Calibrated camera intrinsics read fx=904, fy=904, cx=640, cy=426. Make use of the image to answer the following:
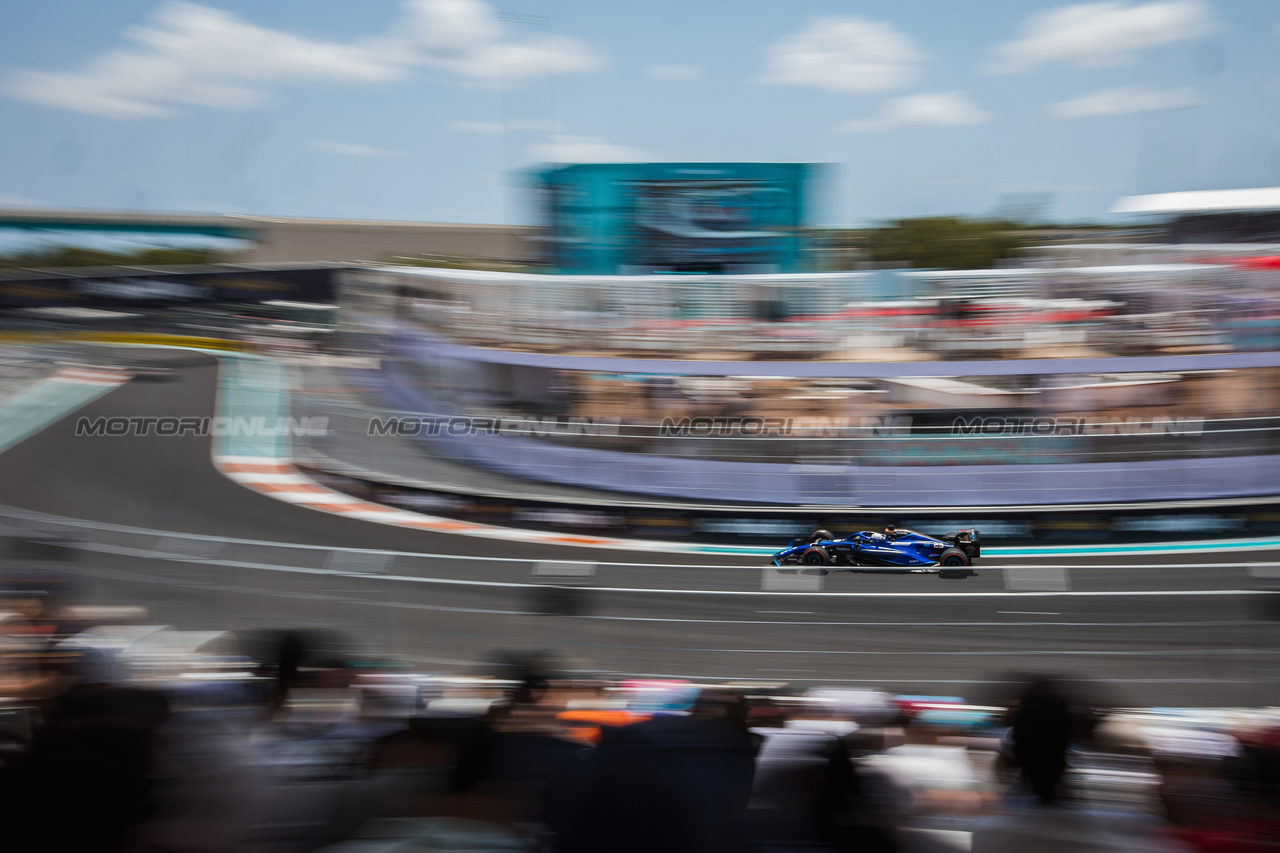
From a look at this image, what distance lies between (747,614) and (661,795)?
410cm

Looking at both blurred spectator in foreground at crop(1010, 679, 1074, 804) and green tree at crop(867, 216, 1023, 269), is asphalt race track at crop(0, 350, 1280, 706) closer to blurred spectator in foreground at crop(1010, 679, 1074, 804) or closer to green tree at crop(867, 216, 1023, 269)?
blurred spectator in foreground at crop(1010, 679, 1074, 804)

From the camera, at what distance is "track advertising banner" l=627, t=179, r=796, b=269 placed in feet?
50.7

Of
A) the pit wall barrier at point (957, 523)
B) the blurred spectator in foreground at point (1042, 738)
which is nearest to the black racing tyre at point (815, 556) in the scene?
the pit wall barrier at point (957, 523)

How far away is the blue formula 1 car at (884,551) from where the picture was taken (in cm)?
980

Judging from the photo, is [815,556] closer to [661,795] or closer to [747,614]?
[747,614]

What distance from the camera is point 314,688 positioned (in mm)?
3352

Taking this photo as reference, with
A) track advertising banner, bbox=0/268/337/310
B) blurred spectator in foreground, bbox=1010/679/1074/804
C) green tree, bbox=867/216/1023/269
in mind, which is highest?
green tree, bbox=867/216/1023/269

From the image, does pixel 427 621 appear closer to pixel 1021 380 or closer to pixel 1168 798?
pixel 1168 798

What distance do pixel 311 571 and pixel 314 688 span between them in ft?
9.83

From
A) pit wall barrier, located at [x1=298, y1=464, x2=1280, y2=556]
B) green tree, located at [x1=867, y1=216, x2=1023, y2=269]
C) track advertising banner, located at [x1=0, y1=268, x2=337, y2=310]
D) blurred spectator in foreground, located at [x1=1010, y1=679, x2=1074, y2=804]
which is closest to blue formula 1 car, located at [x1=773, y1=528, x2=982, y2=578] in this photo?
pit wall barrier, located at [x1=298, y1=464, x2=1280, y2=556]

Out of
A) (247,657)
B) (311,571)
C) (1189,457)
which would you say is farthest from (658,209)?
(247,657)

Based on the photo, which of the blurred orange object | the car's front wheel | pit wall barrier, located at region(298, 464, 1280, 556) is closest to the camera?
the blurred orange object

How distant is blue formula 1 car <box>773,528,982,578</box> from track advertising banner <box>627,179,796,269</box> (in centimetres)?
674

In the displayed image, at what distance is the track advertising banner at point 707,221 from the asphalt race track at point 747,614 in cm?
927
